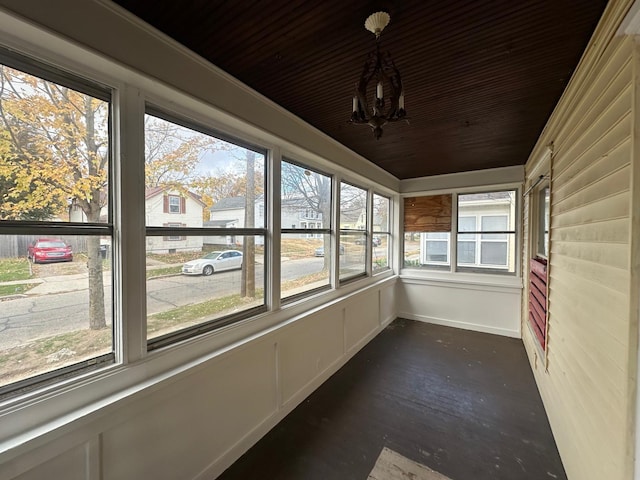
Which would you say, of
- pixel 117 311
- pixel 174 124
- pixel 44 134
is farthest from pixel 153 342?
pixel 174 124

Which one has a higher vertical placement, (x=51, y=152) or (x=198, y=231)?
(x=51, y=152)

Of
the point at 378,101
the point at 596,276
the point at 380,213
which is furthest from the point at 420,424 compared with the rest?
the point at 380,213

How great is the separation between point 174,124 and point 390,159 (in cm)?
276

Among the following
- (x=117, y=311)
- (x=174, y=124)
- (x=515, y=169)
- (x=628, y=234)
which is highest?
(x=515, y=169)

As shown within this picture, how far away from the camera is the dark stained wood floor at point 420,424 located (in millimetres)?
1761

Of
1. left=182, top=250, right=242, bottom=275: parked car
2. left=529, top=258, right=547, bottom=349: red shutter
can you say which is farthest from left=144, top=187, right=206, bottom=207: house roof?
left=529, top=258, right=547, bottom=349: red shutter

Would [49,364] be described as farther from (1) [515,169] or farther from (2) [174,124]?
(1) [515,169]

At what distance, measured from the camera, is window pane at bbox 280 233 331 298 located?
2492 millimetres

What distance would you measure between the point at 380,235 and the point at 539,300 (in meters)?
2.28

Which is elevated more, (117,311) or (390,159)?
(390,159)

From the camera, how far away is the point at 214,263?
6.14ft

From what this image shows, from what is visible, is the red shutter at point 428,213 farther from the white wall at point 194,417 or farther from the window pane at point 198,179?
the window pane at point 198,179

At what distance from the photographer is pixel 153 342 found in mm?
1504

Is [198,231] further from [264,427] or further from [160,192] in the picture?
[264,427]
